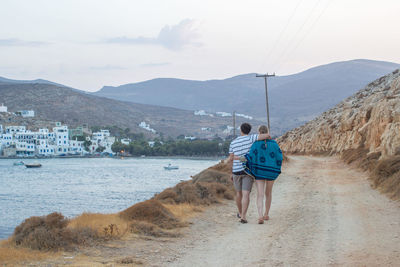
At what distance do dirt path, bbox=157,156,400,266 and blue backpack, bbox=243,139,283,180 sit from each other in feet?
3.25

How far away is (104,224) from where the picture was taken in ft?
28.5

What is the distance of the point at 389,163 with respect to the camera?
1461cm

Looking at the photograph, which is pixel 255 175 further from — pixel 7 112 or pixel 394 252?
pixel 7 112

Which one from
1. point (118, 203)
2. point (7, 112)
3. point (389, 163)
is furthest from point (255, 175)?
point (7, 112)

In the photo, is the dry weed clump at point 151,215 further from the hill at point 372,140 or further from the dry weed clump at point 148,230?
the hill at point 372,140

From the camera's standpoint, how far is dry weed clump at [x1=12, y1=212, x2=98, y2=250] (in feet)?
23.6

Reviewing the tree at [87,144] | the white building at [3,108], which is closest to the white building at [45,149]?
the tree at [87,144]

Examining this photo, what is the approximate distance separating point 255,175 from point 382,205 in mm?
3658

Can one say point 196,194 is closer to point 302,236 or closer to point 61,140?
point 302,236

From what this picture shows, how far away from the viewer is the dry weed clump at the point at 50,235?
7195mm

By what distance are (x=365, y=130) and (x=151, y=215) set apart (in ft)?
66.0

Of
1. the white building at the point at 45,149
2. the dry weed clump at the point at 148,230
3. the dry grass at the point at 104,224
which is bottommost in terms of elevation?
the dry weed clump at the point at 148,230

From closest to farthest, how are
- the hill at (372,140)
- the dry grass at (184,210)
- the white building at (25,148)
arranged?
the dry grass at (184,210)
the hill at (372,140)
the white building at (25,148)

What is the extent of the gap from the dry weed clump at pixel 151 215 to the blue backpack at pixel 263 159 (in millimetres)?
1731
